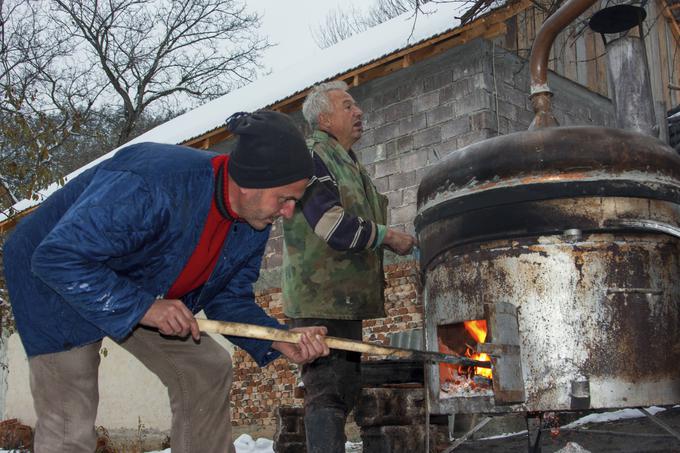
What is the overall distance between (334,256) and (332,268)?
0.06m

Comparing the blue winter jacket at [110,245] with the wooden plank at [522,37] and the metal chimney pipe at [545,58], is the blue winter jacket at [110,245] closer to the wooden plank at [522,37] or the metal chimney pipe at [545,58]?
the metal chimney pipe at [545,58]

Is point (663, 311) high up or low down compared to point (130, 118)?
down

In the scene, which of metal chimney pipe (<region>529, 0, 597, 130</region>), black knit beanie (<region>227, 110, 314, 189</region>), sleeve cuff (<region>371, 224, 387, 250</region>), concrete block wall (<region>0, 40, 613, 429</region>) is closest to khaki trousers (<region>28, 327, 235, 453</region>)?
black knit beanie (<region>227, 110, 314, 189</region>)

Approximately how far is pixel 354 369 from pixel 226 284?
2.84 ft

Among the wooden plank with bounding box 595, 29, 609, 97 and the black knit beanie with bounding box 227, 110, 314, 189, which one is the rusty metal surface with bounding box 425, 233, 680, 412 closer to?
the black knit beanie with bounding box 227, 110, 314, 189

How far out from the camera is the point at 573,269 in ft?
11.1

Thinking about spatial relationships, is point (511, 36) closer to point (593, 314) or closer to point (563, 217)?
point (563, 217)

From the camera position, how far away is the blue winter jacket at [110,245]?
2.54 metres

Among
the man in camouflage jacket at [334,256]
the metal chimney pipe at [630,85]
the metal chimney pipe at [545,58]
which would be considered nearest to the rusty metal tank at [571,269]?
the metal chimney pipe at [545,58]

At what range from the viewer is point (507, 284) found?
3.47m

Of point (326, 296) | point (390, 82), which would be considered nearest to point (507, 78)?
point (390, 82)


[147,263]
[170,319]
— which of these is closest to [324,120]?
[147,263]

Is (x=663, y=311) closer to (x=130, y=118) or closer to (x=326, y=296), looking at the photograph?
(x=326, y=296)

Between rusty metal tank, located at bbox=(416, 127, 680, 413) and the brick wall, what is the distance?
11.3 feet
